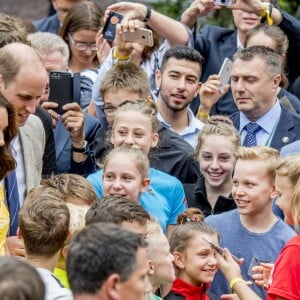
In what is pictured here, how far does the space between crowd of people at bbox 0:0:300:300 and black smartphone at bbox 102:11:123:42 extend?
0.06ft

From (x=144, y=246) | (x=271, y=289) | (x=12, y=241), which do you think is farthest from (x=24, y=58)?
(x=144, y=246)

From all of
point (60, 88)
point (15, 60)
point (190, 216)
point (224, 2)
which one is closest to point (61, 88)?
point (60, 88)

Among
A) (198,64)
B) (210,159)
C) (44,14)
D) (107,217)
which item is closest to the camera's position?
(107,217)

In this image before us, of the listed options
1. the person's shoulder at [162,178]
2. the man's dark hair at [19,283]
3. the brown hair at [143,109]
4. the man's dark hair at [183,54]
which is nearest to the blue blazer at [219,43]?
the man's dark hair at [183,54]

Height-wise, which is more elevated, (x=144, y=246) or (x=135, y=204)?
(x=144, y=246)

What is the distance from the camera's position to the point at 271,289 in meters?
6.04

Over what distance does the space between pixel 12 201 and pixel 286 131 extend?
2.35 m

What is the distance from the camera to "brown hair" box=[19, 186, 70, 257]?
224 inches

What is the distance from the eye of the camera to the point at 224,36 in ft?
31.7

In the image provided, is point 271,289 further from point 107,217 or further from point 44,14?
point 44,14

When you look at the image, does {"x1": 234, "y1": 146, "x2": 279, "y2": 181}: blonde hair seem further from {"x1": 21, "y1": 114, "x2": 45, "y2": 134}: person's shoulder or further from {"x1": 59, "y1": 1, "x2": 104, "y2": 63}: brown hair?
{"x1": 59, "y1": 1, "x2": 104, "y2": 63}: brown hair

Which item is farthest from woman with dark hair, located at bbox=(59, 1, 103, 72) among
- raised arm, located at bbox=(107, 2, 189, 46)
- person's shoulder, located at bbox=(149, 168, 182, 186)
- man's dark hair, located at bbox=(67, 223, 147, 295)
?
man's dark hair, located at bbox=(67, 223, 147, 295)

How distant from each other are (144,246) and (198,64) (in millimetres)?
4270

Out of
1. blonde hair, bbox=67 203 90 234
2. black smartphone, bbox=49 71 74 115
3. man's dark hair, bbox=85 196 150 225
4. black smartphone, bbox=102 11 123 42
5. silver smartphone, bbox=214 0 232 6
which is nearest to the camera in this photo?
man's dark hair, bbox=85 196 150 225
